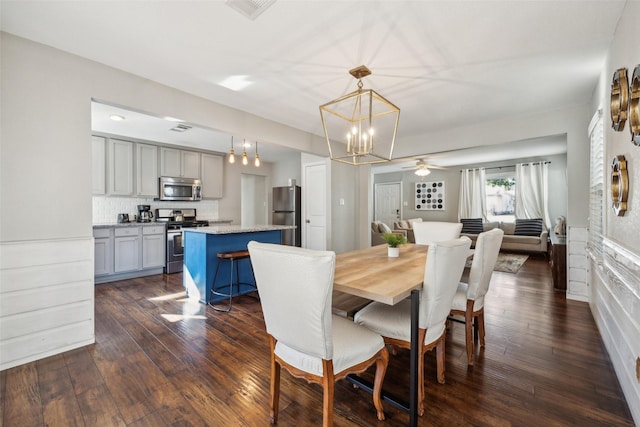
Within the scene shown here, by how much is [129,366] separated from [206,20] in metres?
2.50

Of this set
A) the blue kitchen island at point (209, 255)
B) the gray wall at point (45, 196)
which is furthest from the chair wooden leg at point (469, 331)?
the gray wall at point (45, 196)

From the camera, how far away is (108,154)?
4.43 meters

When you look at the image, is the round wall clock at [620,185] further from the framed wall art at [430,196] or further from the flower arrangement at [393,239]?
the framed wall art at [430,196]

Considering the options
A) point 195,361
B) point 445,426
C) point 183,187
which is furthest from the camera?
point 183,187

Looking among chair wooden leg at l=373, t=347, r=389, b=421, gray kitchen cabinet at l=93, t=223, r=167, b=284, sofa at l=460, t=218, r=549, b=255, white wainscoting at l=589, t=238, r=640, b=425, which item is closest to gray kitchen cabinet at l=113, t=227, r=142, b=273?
gray kitchen cabinet at l=93, t=223, r=167, b=284

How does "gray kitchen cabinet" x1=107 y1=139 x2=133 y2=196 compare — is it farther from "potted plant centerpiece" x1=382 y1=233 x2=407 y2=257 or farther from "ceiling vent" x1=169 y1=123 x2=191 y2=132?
"potted plant centerpiece" x1=382 y1=233 x2=407 y2=257

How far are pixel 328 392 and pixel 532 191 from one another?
25.6 ft

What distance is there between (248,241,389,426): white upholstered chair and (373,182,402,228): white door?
802 cm

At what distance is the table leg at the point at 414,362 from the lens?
136 cm

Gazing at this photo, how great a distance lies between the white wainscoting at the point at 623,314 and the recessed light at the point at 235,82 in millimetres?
3109

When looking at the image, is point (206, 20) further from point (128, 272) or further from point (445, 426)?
point (128, 272)

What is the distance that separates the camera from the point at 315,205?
5.21 metres

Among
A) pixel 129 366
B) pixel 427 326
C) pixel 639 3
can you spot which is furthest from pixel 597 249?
pixel 129 366

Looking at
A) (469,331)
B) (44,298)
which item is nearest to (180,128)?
(44,298)
